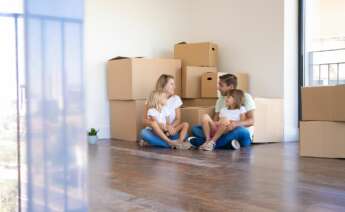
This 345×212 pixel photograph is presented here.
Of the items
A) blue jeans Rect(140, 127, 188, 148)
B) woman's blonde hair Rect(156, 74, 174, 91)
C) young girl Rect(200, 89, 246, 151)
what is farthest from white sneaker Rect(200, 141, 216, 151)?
woman's blonde hair Rect(156, 74, 174, 91)

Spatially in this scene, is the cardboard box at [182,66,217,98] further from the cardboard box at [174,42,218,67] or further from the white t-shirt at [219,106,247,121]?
the white t-shirt at [219,106,247,121]

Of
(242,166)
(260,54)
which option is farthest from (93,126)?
(242,166)

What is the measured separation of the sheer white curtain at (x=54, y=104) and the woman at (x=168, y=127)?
2896 mm

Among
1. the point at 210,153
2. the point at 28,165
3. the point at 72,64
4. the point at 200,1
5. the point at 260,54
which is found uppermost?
the point at 200,1

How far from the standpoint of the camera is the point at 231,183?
2.02 meters

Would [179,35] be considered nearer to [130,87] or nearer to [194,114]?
[130,87]

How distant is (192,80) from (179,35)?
0.83 metres

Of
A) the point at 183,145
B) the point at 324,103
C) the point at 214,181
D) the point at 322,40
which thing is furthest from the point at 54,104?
the point at 322,40

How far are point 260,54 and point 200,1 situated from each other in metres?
1.14

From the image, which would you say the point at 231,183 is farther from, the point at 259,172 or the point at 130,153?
the point at 130,153

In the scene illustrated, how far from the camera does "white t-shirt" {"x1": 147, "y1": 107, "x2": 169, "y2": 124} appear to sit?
12.2 ft

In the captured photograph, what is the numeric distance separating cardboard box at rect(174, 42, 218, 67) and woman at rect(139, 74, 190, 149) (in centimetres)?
82

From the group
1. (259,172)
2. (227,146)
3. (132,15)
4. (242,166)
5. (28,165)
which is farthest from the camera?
(132,15)

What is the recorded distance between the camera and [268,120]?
3.96m
